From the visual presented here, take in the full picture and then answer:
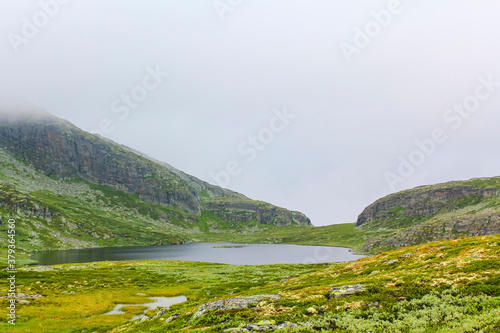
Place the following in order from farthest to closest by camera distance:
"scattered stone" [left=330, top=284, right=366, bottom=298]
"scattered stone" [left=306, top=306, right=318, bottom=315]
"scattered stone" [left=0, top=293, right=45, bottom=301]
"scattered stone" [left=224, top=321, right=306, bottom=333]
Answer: "scattered stone" [left=0, top=293, right=45, bottom=301]
"scattered stone" [left=330, top=284, right=366, bottom=298]
"scattered stone" [left=306, top=306, right=318, bottom=315]
"scattered stone" [left=224, top=321, right=306, bottom=333]

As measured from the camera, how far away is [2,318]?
1524 inches

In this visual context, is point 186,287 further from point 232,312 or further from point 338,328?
point 338,328

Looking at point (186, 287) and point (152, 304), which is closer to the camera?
point (152, 304)

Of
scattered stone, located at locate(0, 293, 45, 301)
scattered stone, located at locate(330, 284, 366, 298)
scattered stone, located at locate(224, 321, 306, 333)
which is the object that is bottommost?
scattered stone, located at locate(0, 293, 45, 301)

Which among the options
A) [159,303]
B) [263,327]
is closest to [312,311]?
[263,327]

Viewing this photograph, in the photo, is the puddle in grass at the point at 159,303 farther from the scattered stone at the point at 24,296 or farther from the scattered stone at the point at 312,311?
the scattered stone at the point at 312,311

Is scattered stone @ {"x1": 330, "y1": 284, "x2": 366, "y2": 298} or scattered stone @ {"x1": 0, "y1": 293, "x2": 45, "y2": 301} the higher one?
scattered stone @ {"x1": 330, "y1": 284, "x2": 366, "y2": 298}

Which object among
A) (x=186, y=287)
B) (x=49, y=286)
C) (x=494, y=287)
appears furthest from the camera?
(x=186, y=287)

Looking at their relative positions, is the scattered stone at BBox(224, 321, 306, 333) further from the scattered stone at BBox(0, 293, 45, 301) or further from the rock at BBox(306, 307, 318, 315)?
the scattered stone at BBox(0, 293, 45, 301)

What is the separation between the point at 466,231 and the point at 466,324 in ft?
712

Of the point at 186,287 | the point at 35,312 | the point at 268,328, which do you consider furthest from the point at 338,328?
the point at 186,287

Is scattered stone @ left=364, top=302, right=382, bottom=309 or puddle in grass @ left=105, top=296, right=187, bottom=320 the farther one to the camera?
puddle in grass @ left=105, top=296, right=187, bottom=320

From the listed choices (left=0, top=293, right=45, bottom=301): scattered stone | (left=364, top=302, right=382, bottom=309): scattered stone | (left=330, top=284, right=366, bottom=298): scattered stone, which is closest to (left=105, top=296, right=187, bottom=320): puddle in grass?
(left=0, top=293, right=45, bottom=301): scattered stone

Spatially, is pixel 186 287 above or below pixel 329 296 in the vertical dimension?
below
